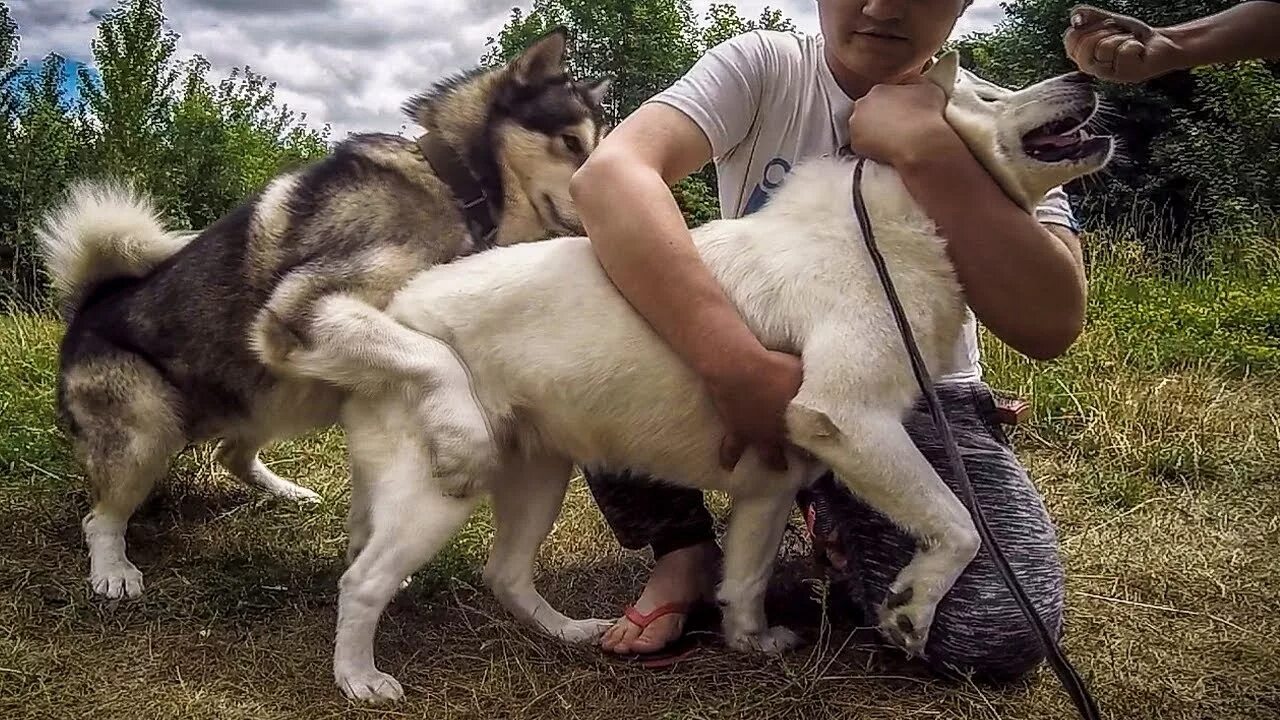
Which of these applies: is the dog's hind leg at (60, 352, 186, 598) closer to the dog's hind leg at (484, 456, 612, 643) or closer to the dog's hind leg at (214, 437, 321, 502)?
the dog's hind leg at (214, 437, 321, 502)

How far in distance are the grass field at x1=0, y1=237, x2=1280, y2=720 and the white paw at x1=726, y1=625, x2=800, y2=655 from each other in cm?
4

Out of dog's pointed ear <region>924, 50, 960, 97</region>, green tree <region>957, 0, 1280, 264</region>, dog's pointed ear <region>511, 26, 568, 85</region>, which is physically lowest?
green tree <region>957, 0, 1280, 264</region>

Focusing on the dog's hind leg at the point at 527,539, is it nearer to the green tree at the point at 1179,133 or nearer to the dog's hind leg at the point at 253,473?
the dog's hind leg at the point at 253,473

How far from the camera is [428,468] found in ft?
6.82

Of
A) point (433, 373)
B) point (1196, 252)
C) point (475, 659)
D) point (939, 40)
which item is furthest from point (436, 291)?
point (1196, 252)

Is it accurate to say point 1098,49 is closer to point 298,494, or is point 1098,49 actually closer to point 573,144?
point 573,144

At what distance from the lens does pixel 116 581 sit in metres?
2.61

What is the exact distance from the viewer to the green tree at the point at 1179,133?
838 centimetres

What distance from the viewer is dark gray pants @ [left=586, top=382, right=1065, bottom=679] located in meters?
2.10

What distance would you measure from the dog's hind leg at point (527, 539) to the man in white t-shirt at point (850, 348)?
0.50ft

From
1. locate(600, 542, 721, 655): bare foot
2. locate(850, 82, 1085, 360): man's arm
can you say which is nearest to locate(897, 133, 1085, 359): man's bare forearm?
locate(850, 82, 1085, 360): man's arm

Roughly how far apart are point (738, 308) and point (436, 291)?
69cm

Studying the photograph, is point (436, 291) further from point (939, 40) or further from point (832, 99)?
point (939, 40)

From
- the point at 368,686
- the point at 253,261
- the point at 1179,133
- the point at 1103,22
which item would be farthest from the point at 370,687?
the point at 1179,133
